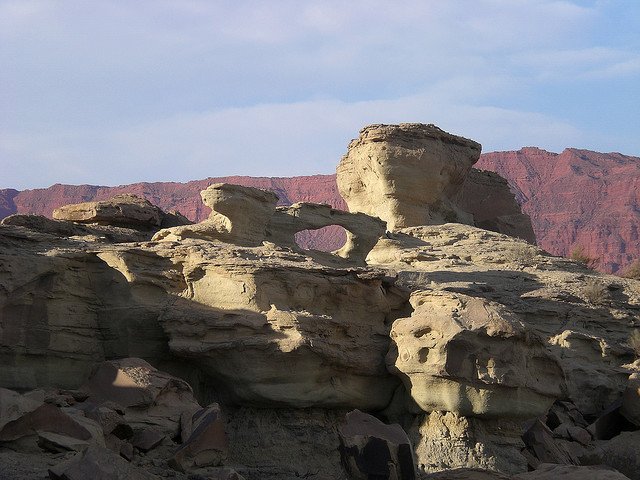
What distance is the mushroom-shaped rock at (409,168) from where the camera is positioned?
2945 cm

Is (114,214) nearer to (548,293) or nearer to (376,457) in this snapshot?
(548,293)

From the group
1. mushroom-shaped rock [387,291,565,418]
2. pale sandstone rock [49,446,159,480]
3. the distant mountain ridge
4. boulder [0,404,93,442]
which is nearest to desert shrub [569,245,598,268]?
mushroom-shaped rock [387,291,565,418]

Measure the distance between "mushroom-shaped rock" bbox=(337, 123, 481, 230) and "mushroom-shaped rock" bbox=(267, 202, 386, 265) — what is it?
5496 millimetres

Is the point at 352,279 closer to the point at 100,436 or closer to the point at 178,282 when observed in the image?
the point at 178,282

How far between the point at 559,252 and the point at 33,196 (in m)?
41.7

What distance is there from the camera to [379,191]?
29922 millimetres

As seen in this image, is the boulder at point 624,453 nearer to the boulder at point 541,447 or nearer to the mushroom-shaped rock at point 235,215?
the boulder at point 541,447

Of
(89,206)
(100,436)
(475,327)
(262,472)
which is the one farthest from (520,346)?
(89,206)

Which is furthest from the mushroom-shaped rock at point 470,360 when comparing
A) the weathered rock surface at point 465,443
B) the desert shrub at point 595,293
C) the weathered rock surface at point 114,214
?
the weathered rock surface at point 114,214

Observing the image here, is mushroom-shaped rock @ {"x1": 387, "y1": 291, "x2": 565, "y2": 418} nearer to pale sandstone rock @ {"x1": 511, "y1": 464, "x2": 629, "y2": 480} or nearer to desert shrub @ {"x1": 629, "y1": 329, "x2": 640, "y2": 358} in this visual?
pale sandstone rock @ {"x1": 511, "y1": 464, "x2": 629, "y2": 480}

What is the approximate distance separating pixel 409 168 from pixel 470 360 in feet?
48.2

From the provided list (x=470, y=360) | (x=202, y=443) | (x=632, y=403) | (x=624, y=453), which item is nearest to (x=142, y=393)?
(x=202, y=443)

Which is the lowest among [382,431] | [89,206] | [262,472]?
[262,472]

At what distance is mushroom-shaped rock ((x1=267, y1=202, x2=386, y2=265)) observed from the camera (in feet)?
72.0
